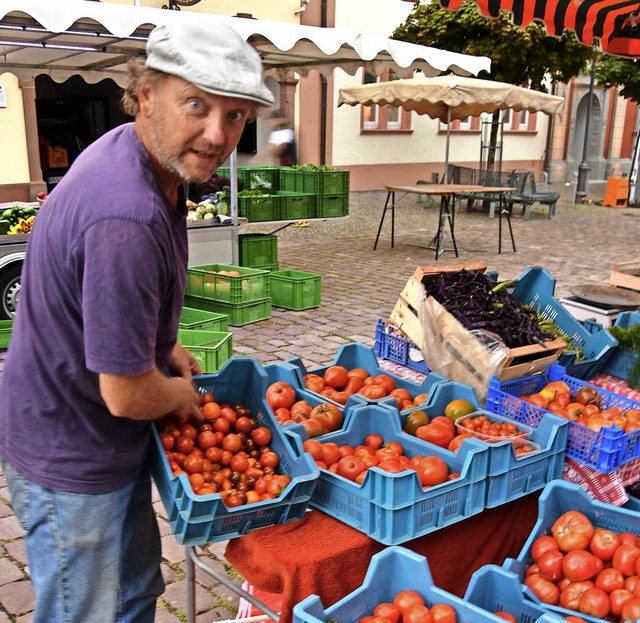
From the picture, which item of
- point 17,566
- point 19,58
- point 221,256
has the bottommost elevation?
point 17,566

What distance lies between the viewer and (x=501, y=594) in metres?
2.20

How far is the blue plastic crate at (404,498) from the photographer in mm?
2232

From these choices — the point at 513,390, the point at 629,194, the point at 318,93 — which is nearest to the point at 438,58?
the point at 513,390

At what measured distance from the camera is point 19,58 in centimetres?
863

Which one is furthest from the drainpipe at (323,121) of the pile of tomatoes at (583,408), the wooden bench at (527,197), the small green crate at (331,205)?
the pile of tomatoes at (583,408)

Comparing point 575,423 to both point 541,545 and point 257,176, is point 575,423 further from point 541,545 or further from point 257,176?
point 257,176

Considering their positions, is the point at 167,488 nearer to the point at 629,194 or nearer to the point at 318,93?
the point at 318,93

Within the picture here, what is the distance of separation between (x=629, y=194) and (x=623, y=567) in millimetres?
Result: 19260

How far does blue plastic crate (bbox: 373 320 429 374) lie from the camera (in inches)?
151

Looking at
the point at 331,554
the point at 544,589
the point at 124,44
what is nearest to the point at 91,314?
the point at 331,554

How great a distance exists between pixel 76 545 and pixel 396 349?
2.31 metres

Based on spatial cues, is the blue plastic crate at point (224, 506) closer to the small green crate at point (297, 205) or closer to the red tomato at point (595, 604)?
the red tomato at point (595, 604)

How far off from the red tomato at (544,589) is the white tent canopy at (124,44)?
452cm

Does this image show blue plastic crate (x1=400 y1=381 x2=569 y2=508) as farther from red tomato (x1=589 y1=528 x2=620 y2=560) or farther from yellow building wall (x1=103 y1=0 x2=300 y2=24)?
yellow building wall (x1=103 y1=0 x2=300 y2=24)
